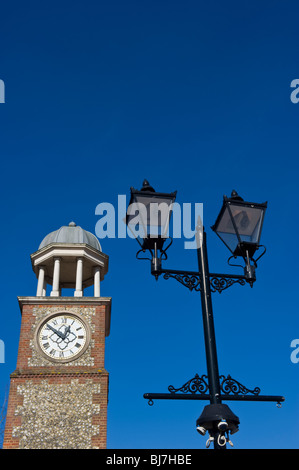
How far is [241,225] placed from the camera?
7.56 meters

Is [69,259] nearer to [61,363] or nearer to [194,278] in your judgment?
[61,363]

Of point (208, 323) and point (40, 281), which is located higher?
point (40, 281)

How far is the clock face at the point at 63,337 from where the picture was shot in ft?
66.9

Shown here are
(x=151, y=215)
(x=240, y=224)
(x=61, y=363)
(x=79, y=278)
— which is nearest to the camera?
(x=151, y=215)

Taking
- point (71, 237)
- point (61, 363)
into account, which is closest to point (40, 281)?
point (71, 237)

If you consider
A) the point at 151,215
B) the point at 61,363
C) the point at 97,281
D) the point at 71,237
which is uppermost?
the point at 71,237

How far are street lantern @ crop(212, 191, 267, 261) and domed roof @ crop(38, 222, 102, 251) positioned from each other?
55.0 ft

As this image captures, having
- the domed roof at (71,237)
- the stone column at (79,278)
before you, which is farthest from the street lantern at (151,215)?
the domed roof at (71,237)

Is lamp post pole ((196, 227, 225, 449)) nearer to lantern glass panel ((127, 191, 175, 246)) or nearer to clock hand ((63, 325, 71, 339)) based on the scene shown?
lantern glass panel ((127, 191, 175, 246))

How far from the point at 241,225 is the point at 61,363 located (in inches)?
563

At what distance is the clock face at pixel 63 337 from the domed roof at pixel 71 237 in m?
3.94

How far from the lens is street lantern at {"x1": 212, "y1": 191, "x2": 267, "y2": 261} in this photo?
744 centimetres

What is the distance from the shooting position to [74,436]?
18016 mm

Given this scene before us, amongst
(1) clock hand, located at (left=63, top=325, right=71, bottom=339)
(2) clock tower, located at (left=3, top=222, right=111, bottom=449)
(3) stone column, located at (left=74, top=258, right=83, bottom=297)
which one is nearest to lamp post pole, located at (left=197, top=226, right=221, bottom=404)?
(2) clock tower, located at (left=3, top=222, right=111, bottom=449)
